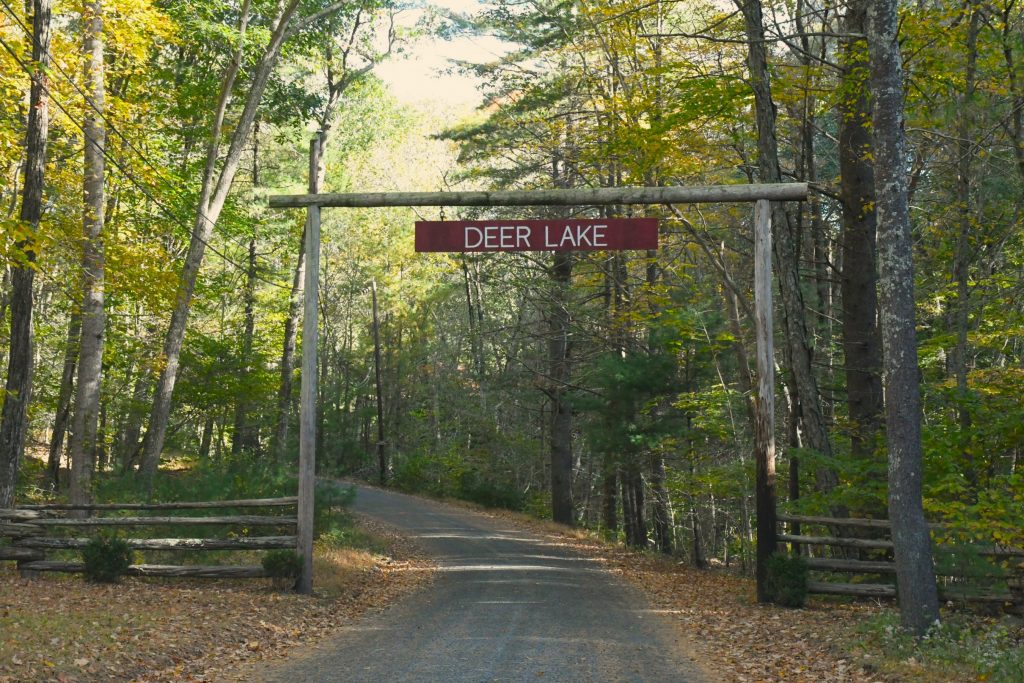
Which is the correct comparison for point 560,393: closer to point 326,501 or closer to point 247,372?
point 326,501

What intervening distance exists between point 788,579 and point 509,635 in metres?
3.78

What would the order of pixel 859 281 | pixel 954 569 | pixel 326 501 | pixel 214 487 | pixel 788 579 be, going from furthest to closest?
Result: pixel 326 501 < pixel 214 487 < pixel 859 281 < pixel 788 579 < pixel 954 569

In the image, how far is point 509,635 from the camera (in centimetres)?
882

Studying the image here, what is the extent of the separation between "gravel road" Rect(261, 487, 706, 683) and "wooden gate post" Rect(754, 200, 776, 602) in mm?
1657

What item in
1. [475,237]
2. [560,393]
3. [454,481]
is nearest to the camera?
[475,237]

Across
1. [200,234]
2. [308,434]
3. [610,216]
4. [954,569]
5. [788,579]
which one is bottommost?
[788,579]

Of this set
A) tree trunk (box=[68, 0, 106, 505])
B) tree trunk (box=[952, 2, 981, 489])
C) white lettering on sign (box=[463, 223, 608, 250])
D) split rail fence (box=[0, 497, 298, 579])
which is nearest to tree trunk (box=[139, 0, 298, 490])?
tree trunk (box=[68, 0, 106, 505])

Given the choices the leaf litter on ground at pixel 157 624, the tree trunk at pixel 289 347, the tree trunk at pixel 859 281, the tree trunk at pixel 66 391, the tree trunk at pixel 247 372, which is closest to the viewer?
the leaf litter on ground at pixel 157 624

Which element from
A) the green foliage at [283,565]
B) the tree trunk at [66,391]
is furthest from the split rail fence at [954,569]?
the tree trunk at [66,391]

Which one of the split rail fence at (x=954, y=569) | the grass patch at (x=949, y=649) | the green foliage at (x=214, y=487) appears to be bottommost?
the grass patch at (x=949, y=649)

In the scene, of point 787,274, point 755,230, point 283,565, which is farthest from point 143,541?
point 787,274

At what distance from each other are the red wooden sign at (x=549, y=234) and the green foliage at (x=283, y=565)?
4.33m

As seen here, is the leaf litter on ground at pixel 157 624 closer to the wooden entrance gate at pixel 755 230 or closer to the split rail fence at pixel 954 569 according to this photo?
the wooden entrance gate at pixel 755 230

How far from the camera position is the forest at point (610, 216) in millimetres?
11242
